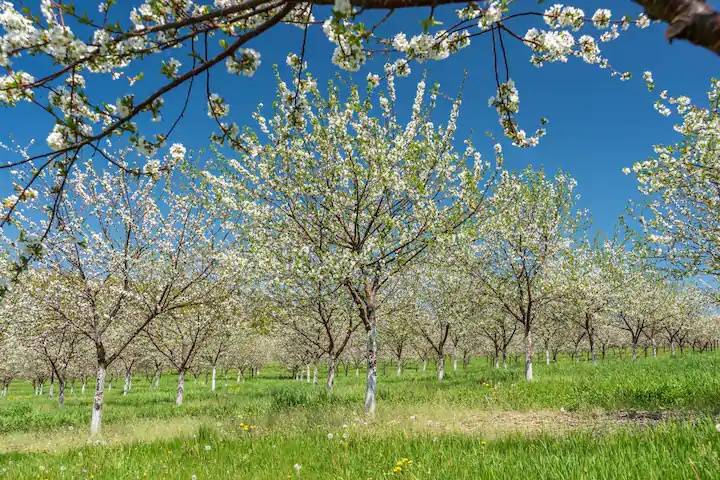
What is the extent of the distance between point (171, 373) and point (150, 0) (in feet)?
250

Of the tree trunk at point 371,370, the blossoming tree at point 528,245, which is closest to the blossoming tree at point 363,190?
the tree trunk at point 371,370

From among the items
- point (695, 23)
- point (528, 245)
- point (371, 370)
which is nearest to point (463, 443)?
point (371, 370)

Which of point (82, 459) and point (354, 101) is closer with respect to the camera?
point (82, 459)

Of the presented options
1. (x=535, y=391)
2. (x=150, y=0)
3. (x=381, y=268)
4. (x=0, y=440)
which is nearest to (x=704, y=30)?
(x=150, y=0)

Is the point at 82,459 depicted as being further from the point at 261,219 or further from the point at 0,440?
the point at 0,440

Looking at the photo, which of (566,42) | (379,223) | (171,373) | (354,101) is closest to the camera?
(566,42)

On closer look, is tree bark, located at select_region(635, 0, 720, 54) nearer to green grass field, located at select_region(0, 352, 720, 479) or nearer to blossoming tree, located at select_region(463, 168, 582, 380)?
green grass field, located at select_region(0, 352, 720, 479)

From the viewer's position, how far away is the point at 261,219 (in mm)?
11102

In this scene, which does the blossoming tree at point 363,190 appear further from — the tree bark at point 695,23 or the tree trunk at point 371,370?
the tree bark at point 695,23

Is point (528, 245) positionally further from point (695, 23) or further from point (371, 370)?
point (695, 23)

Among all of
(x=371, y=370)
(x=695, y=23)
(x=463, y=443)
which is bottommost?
(x=463, y=443)

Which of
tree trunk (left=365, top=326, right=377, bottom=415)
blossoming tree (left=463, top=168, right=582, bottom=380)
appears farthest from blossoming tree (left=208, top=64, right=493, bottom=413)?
blossoming tree (left=463, top=168, right=582, bottom=380)

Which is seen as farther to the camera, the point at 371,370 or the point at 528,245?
the point at 528,245

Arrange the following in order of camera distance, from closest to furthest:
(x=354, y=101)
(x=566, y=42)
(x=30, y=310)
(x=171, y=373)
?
1. (x=566, y=42)
2. (x=354, y=101)
3. (x=30, y=310)
4. (x=171, y=373)
